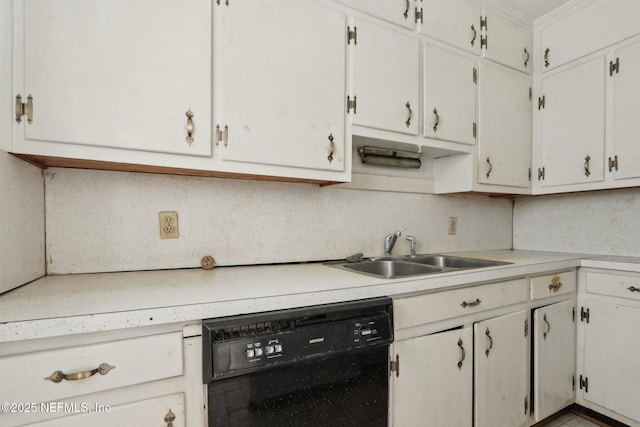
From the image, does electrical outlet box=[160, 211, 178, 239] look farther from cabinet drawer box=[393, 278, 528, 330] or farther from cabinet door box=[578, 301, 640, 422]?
cabinet door box=[578, 301, 640, 422]

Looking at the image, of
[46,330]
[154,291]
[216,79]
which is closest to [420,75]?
[216,79]

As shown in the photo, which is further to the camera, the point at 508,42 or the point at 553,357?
the point at 508,42

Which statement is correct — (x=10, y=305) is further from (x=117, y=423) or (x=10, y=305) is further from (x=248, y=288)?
(x=248, y=288)

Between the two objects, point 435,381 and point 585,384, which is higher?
point 435,381

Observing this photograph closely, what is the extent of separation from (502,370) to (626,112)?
1702 mm

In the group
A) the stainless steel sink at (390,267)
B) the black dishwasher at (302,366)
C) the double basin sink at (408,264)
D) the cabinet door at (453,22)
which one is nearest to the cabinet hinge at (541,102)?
the cabinet door at (453,22)

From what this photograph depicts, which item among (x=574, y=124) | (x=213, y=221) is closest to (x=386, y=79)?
(x=213, y=221)

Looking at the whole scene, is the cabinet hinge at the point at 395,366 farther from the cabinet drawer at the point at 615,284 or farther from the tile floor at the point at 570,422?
the cabinet drawer at the point at 615,284

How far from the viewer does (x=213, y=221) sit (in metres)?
1.48

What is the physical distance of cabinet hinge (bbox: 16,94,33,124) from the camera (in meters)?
0.93

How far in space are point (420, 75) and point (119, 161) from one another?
1533 mm

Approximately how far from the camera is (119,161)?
1061 mm

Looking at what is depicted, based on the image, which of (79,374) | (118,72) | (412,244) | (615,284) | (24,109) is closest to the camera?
(79,374)

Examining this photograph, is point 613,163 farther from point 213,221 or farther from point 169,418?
point 169,418
